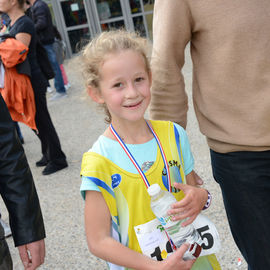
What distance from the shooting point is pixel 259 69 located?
1641 mm

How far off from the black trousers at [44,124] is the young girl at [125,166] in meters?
3.05

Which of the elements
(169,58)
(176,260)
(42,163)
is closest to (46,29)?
(42,163)

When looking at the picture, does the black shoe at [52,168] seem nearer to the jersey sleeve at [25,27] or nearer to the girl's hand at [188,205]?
the jersey sleeve at [25,27]

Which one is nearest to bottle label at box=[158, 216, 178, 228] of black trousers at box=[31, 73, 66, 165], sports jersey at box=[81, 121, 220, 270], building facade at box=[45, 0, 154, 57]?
sports jersey at box=[81, 121, 220, 270]

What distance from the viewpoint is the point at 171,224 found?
1449 mm

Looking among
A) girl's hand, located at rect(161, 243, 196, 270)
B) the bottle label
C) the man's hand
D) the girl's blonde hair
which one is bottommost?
the man's hand

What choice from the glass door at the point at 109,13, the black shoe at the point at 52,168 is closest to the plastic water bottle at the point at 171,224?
the black shoe at the point at 52,168

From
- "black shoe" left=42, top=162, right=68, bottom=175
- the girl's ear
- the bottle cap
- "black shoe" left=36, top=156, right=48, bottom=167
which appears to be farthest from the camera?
"black shoe" left=36, top=156, right=48, bottom=167

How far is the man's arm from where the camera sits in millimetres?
1737

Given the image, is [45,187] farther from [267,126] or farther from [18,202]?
[267,126]

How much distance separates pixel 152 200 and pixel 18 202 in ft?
2.11

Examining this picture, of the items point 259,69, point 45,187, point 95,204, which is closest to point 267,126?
point 259,69

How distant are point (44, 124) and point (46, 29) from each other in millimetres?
3889

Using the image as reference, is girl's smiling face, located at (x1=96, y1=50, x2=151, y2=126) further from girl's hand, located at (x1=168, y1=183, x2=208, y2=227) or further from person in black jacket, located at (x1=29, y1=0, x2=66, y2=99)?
person in black jacket, located at (x1=29, y1=0, x2=66, y2=99)
